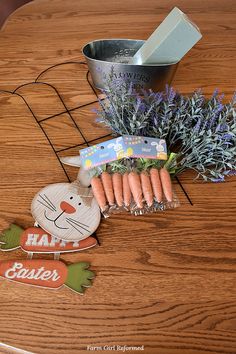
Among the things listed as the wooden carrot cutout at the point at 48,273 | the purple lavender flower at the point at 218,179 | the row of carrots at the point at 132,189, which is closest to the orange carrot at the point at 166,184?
the row of carrots at the point at 132,189

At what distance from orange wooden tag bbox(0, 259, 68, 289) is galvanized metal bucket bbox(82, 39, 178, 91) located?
52 cm

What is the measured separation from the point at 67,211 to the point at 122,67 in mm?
419

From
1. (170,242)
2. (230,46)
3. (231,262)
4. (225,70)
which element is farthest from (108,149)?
(230,46)

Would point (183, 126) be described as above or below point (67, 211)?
above

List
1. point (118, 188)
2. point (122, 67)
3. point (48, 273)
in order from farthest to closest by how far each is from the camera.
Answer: point (122, 67) < point (118, 188) < point (48, 273)

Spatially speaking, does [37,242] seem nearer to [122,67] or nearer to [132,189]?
[132,189]

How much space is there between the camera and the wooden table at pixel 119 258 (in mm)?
596

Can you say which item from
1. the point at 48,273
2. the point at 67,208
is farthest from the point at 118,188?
the point at 48,273

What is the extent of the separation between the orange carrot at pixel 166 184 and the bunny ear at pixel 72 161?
206 mm

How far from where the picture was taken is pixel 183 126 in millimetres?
803

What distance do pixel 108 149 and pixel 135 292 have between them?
31 centimetres

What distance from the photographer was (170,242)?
711 mm

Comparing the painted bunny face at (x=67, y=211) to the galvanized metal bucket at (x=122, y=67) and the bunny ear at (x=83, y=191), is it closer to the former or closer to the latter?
the bunny ear at (x=83, y=191)

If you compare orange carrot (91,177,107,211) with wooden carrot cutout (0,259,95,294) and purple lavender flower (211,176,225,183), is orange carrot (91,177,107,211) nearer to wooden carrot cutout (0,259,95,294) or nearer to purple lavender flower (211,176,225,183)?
wooden carrot cutout (0,259,95,294)
